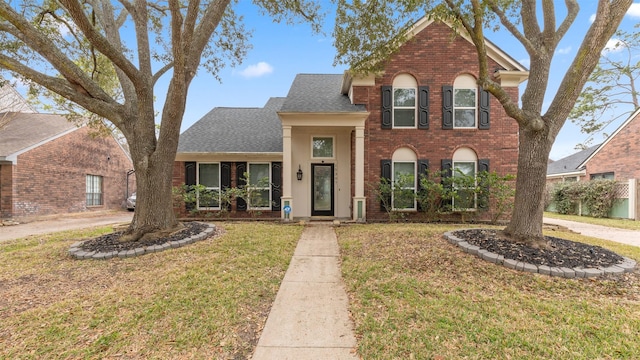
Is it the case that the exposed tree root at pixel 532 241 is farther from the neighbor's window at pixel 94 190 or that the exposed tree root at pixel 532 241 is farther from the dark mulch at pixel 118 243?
the neighbor's window at pixel 94 190

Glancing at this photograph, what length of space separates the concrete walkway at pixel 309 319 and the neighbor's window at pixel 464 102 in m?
7.81

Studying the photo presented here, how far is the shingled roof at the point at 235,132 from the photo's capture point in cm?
1065

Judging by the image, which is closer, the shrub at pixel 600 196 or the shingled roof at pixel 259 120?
the shingled roof at pixel 259 120

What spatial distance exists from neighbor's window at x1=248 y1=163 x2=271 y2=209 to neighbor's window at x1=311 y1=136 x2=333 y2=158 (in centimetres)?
199

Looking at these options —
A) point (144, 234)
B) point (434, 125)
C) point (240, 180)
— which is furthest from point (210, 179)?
point (434, 125)

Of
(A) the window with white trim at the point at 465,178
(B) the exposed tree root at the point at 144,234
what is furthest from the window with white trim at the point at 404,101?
(B) the exposed tree root at the point at 144,234

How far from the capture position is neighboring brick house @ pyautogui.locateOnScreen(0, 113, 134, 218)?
39.4 ft

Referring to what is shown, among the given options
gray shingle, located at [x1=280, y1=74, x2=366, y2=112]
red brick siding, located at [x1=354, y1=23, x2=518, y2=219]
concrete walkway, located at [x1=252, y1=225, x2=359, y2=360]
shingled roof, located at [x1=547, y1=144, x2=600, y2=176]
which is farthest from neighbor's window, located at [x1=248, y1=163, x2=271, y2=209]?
shingled roof, located at [x1=547, y1=144, x2=600, y2=176]

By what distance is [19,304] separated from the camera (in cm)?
345

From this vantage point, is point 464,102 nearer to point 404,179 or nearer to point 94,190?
point 404,179

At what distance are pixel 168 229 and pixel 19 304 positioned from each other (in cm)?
293

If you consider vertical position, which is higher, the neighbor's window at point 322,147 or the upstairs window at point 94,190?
the neighbor's window at point 322,147

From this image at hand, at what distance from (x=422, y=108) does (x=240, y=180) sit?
7.30 metres

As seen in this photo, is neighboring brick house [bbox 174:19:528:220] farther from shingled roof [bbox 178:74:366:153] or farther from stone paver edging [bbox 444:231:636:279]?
stone paver edging [bbox 444:231:636:279]
